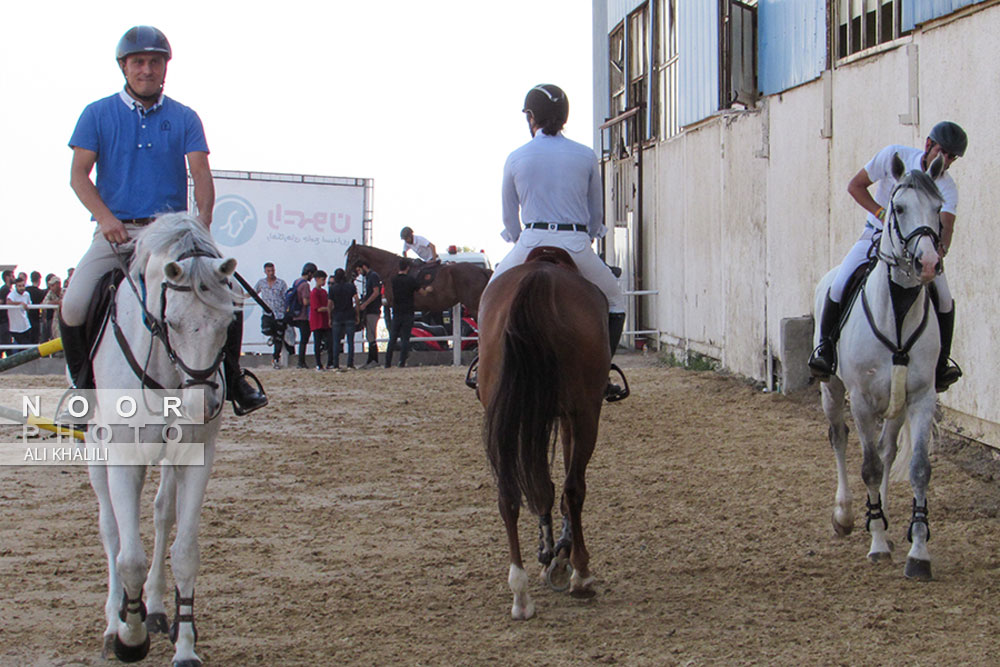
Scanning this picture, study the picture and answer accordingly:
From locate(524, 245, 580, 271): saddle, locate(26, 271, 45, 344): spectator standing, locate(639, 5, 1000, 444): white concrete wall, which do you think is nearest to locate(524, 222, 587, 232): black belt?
locate(524, 245, 580, 271): saddle

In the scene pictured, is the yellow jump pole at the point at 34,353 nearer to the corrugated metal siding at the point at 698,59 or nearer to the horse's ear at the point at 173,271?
the horse's ear at the point at 173,271

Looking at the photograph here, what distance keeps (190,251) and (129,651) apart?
5.75 feet

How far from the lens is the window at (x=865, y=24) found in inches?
450

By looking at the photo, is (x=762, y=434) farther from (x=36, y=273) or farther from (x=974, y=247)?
(x=36, y=273)

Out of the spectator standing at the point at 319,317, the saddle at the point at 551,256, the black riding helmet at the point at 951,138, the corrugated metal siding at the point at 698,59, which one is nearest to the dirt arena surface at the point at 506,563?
the saddle at the point at 551,256

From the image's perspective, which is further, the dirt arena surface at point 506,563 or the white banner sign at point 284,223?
the white banner sign at point 284,223

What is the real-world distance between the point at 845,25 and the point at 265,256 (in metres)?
16.4

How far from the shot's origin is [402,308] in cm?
2091

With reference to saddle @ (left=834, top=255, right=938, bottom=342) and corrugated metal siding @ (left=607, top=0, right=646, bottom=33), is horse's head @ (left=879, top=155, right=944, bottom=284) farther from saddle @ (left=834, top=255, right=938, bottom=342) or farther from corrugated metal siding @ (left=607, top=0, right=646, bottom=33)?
corrugated metal siding @ (left=607, top=0, right=646, bottom=33)

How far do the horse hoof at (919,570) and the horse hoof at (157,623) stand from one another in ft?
13.0

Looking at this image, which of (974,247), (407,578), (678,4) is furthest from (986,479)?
Result: (678,4)

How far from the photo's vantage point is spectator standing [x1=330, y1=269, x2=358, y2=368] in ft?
67.5

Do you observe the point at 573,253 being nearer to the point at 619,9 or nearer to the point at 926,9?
the point at 926,9

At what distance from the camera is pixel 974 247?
9.30 m
